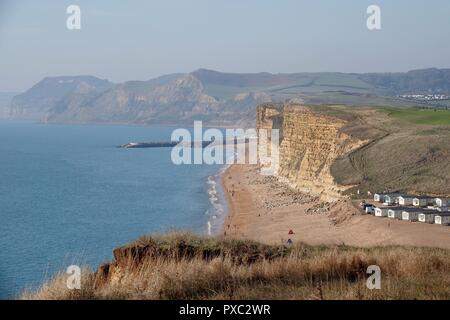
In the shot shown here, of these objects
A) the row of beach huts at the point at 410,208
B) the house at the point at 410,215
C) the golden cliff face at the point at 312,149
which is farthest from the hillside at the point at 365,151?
the house at the point at 410,215

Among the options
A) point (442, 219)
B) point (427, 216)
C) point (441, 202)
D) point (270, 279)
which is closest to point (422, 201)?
point (441, 202)

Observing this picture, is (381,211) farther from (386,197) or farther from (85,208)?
(85,208)

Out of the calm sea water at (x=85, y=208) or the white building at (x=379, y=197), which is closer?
the calm sea water at (x=85, y=208)

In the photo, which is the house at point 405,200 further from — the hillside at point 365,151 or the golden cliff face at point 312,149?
the golden cliff face at point 312,149

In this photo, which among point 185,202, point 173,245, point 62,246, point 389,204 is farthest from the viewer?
point 185,202

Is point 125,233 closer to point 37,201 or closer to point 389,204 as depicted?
point 389,204
